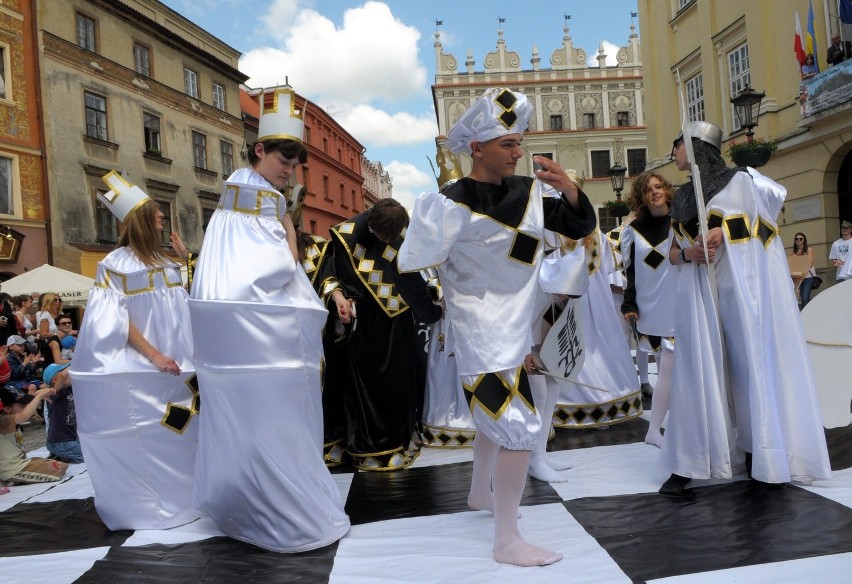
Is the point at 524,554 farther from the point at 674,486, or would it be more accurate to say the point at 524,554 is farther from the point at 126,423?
the point at 126,423

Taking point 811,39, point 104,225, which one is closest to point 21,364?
point 104,225

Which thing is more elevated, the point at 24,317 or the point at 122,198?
the point at 122,198

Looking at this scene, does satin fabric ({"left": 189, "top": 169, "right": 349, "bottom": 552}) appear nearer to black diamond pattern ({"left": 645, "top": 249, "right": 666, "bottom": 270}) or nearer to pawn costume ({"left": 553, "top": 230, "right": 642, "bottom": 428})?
pawn costume ({"left": 553, "top": 230, "right": 642, "bottom": 428})

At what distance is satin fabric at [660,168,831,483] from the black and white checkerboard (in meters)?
0.17

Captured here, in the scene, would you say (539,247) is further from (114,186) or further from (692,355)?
(114,186)

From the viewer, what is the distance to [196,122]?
24062 millimetres

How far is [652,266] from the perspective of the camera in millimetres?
4758

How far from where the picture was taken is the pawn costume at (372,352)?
4.40 m

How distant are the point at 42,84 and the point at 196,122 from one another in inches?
273

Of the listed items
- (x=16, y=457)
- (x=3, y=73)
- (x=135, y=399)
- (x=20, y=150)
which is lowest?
(x=16, y=457)

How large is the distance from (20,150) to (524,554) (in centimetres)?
1800

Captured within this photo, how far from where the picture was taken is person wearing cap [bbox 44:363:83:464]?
506cm

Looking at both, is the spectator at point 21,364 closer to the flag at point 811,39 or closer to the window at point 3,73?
the window at point 3,73

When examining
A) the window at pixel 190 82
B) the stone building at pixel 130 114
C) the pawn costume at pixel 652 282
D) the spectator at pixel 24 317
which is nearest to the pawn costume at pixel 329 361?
the pawn costume at pixel 652 282
